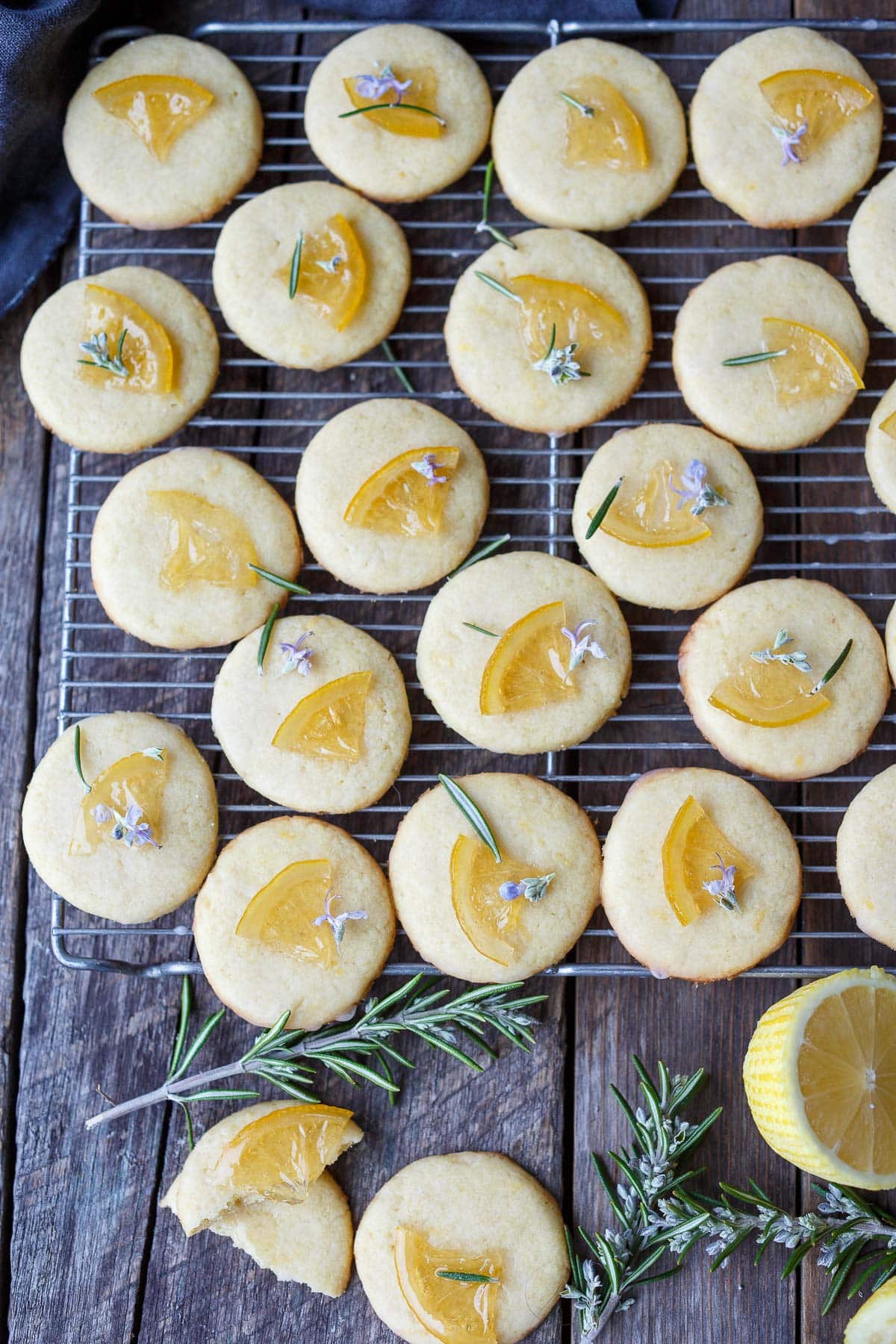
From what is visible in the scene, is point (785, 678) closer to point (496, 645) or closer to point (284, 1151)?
point (496, 645)

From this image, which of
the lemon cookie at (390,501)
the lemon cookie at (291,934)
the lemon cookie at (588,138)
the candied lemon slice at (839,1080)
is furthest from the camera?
the lemon cookie at (588,138)

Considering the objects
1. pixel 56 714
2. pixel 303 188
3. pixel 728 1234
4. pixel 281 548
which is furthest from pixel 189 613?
pixel 728 1234

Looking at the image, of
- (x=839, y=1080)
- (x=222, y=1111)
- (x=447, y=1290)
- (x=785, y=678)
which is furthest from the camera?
(x=222, y=1111)

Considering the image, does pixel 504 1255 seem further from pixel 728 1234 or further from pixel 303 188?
pixel 303 188

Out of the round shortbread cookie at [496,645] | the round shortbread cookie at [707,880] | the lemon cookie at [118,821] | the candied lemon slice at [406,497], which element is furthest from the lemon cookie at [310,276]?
the round shortbread cookie at [707,880]

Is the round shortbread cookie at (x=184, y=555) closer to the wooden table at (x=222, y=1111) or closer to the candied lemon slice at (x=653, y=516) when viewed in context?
the wooden table at (x=222, y=1111)

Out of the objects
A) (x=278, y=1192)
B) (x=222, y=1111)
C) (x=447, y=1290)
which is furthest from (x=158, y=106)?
(x=447, y=1290)

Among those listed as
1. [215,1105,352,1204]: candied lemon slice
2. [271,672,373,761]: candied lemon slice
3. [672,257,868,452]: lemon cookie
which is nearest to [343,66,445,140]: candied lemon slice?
[672,257,868,452]: lemon cookie

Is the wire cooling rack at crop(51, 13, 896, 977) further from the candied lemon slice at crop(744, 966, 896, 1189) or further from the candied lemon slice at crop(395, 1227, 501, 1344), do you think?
the candied lemon slice at crop(395, 1227, 501, 1344)
